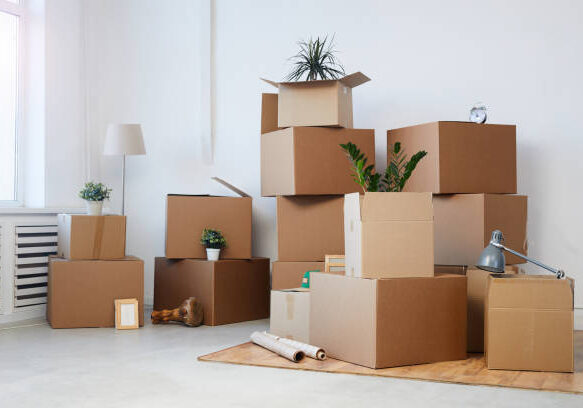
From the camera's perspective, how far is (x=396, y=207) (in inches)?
109

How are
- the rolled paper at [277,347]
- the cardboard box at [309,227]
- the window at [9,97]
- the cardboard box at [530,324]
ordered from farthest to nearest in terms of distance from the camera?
the window at [9,97] < the cardboard box at [309,227] < the rolled paper at [277,347] < the cardboard box at [530,324]

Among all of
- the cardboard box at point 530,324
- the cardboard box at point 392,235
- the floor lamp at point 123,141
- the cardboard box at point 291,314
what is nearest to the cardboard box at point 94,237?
the floor lamp at point 123,141

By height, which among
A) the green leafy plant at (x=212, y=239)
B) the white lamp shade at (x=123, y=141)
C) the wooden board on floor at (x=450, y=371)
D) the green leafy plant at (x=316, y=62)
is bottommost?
the wooden board on floor at (x=450, y=371)

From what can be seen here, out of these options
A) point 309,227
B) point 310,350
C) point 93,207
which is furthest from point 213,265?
point 310,350

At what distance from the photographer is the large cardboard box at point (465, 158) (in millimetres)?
3381

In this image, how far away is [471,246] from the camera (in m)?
3.32

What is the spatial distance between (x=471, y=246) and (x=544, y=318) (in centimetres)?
69

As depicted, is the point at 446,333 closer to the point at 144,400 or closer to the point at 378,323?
the point at 378,323

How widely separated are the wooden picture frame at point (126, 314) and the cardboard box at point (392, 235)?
159cm

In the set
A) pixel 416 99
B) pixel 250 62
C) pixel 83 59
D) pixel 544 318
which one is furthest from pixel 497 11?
pixel 83 59

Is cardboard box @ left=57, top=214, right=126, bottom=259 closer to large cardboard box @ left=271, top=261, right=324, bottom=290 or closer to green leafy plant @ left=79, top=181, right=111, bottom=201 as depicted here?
green leafy plant @ left=79, top=181, right=111, bottom=201

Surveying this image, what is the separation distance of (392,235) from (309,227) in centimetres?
107

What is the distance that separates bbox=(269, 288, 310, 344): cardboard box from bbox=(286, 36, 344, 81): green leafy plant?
1354mm

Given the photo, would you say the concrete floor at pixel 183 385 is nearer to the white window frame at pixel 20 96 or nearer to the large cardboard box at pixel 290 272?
the large cardboard box at pixel 290 272
